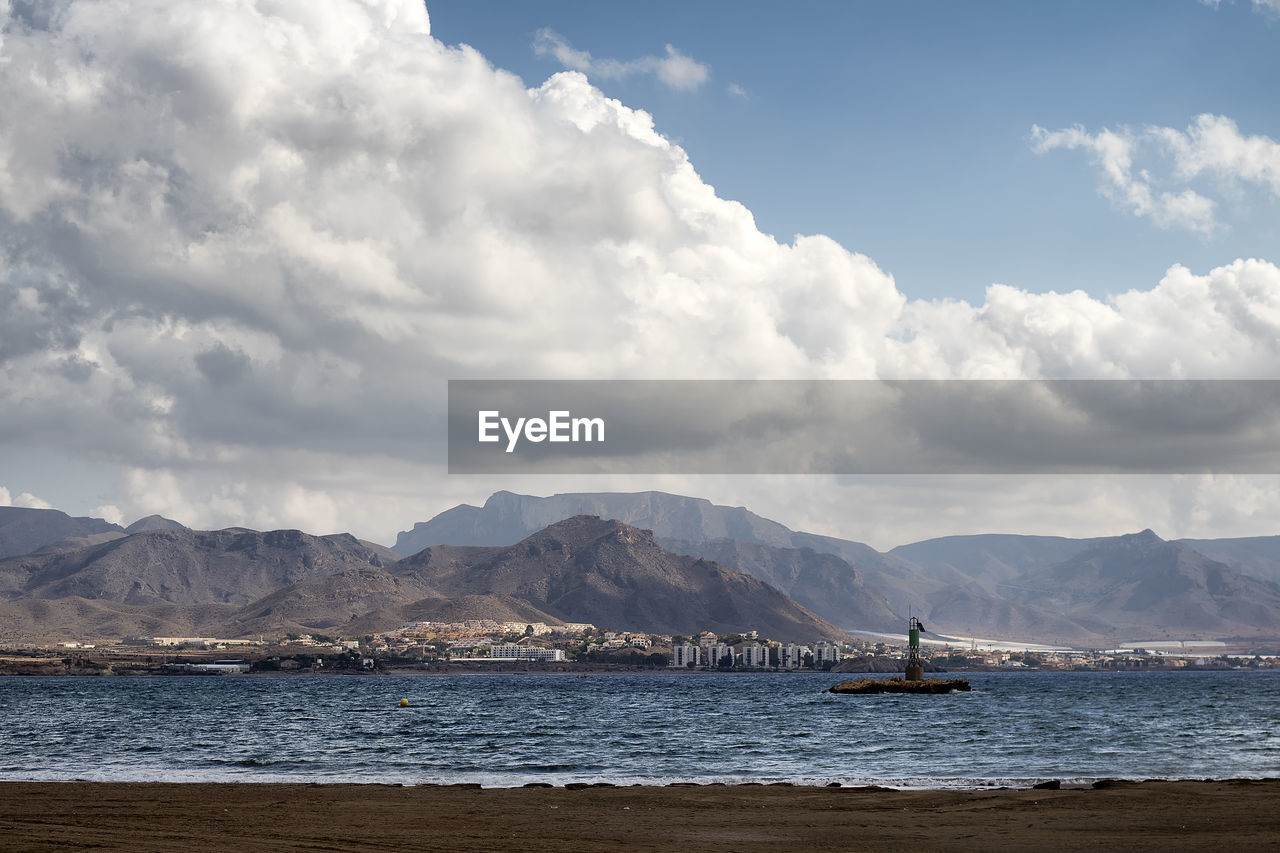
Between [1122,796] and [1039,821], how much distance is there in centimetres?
757

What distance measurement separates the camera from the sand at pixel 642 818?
31000 mm

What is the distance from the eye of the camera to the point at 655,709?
470 feet

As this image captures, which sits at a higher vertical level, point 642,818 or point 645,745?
point 642,818

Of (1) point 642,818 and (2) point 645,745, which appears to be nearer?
(1) point 642,818

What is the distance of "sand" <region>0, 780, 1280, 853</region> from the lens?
31000 mm

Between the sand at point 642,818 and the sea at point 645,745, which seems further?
the sea at point 645,745

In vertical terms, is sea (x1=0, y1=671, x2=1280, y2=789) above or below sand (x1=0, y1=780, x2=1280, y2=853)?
below

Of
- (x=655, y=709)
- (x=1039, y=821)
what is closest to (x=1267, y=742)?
(x=1039, y=821)

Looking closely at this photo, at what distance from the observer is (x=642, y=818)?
37.3 m

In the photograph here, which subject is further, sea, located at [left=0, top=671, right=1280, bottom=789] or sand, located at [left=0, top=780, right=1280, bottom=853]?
sea, located at [left=0, top=671, right=1280, bottom=789]

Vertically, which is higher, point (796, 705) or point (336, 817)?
point (336, 817)

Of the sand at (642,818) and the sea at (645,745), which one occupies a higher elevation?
the sand at (642,818)

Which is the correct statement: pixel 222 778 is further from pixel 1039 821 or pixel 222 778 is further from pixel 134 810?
pixel 1039 821

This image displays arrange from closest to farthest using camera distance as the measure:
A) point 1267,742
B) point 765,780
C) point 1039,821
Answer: point 1039,821, point 765,780, point 1267,742
